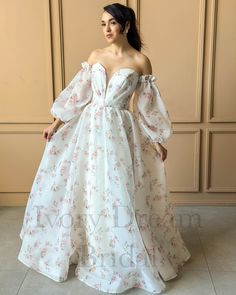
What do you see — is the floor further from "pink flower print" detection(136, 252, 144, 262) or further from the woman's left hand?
the woman's left hand

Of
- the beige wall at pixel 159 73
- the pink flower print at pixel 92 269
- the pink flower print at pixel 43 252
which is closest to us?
the pink flower print at pixel 92 269

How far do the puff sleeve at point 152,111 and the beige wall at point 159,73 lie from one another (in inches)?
30.1

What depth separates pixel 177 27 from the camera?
2.58 meters

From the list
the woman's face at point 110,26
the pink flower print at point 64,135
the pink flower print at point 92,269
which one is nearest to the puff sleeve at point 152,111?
the woman's face at point 110,26

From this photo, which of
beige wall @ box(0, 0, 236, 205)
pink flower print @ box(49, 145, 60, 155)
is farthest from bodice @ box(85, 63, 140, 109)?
beige wall @ box(0, 0, 236, 205)

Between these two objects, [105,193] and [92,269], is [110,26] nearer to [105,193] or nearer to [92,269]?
[105,193]

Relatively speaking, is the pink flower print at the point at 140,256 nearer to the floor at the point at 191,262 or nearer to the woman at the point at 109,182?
the woman at the point at 109,182

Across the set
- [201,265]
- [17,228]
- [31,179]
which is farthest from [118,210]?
[31,179]

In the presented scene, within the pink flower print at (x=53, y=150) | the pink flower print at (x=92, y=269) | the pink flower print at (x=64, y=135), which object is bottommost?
the pink flower print at (x=92, y=269)

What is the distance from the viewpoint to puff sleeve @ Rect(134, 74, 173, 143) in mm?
1904

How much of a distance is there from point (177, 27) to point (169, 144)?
0.80 metres

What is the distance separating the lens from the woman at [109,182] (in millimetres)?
1815

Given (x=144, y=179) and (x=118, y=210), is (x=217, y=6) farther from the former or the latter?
(x=118, y=210)

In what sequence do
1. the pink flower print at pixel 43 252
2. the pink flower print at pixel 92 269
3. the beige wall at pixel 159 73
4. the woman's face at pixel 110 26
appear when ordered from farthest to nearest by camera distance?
the beige wall at pixel 159 73 < the pink flower print at pixel 43 252 < the pink flower print at pixel 92 269 < the woman's face at pixel 110 26
